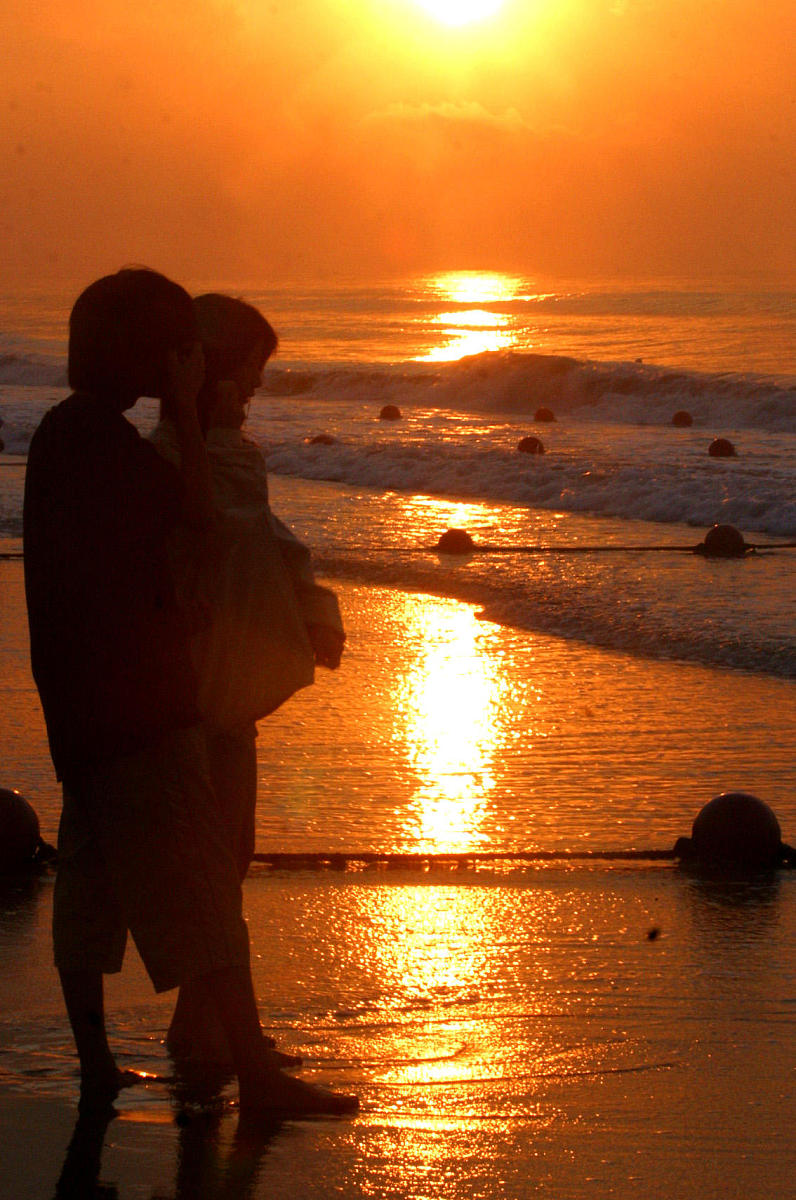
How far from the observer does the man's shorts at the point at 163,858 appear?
112 inches

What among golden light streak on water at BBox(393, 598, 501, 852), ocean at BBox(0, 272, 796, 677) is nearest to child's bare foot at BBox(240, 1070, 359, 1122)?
golden light streak on water at BBox(393, 598, 501, 852)

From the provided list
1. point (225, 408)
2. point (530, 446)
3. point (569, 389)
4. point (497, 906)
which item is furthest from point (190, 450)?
point (569, 389)

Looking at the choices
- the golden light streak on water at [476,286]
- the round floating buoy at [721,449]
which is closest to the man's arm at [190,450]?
the round floating buoy at [721,449]

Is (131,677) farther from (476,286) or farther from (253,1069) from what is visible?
(476,286)

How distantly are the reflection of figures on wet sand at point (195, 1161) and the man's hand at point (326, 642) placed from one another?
0.88 metres

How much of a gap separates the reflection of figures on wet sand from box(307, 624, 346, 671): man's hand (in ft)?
2.89

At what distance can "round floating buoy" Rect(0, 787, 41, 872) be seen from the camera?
4574 mm

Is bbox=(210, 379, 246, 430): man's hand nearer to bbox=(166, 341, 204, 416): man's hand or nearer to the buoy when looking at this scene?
bbox=(166, 341, 204, 416): man's hand

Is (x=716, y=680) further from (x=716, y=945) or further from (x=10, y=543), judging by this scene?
(x=10, y=543)

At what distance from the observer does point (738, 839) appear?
4.73 m

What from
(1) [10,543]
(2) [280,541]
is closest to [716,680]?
(2) [280,541]

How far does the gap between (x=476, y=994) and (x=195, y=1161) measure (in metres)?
1.01

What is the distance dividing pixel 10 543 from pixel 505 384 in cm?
2441

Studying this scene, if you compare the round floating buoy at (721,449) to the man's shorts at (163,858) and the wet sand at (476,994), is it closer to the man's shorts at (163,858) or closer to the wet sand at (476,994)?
the wet sand at (476,994)
